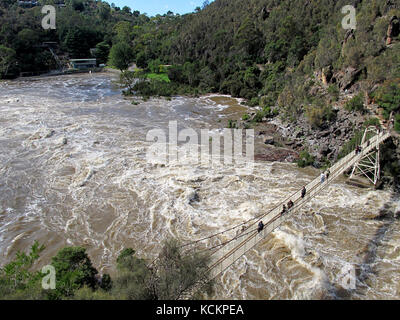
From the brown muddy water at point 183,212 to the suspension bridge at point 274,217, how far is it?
107 cm

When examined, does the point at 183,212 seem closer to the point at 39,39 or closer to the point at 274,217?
the point at 274,217

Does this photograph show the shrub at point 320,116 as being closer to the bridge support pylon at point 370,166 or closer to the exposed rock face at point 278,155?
the exposed rock face at point 278,155

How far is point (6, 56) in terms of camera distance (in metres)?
57.5

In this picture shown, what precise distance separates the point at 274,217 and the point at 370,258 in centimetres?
530

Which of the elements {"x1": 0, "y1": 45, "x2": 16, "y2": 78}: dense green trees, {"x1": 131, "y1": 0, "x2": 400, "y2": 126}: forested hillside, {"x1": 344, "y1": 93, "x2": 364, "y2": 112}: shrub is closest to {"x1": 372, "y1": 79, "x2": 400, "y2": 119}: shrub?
{"x1": 131, "y1": 0, "x2": 400, "y2": 126}: forested hillside

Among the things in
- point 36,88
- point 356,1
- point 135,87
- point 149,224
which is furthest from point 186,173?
point 36,88

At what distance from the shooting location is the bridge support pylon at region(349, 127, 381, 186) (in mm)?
18453

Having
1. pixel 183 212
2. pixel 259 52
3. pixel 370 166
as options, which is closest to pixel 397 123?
pixel 370 166

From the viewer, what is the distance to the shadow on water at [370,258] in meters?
11.5

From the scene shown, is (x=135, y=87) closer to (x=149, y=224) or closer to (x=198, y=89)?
(x=198, y=89)

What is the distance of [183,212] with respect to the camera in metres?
16.5

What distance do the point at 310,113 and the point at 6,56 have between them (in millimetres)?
60142

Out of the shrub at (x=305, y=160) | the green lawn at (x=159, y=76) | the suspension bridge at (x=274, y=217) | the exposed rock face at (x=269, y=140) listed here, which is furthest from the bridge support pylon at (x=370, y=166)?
the green lawn at (x=159, y=76)

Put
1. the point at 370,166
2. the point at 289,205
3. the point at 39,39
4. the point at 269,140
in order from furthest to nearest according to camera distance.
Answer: the point at 39,39 → the point at 269,140 → the point at 370,166 → the point at 289,205
